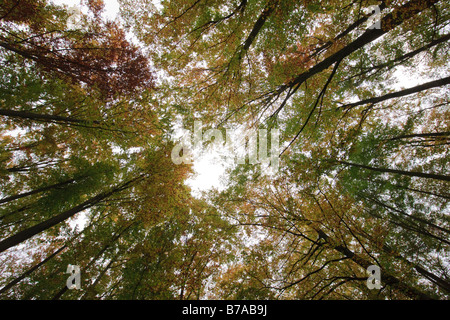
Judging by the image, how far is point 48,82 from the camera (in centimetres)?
552

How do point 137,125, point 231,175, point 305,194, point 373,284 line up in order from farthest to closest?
point 231,175 < point 305,194 < point 137,125 < point 373,284

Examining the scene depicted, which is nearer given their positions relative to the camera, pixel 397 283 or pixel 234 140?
pixel 397 283

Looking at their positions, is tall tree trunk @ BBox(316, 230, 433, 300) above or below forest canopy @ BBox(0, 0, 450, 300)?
below

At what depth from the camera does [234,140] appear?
6344mm

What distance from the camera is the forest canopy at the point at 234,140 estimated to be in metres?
4.30

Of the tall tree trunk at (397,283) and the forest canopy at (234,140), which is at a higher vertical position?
the forest canopy at (234,140)

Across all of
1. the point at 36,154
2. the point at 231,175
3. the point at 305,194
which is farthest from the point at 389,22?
the point at 36,154

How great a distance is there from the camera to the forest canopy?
14.1 ft

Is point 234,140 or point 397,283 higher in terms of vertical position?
point 234,140
